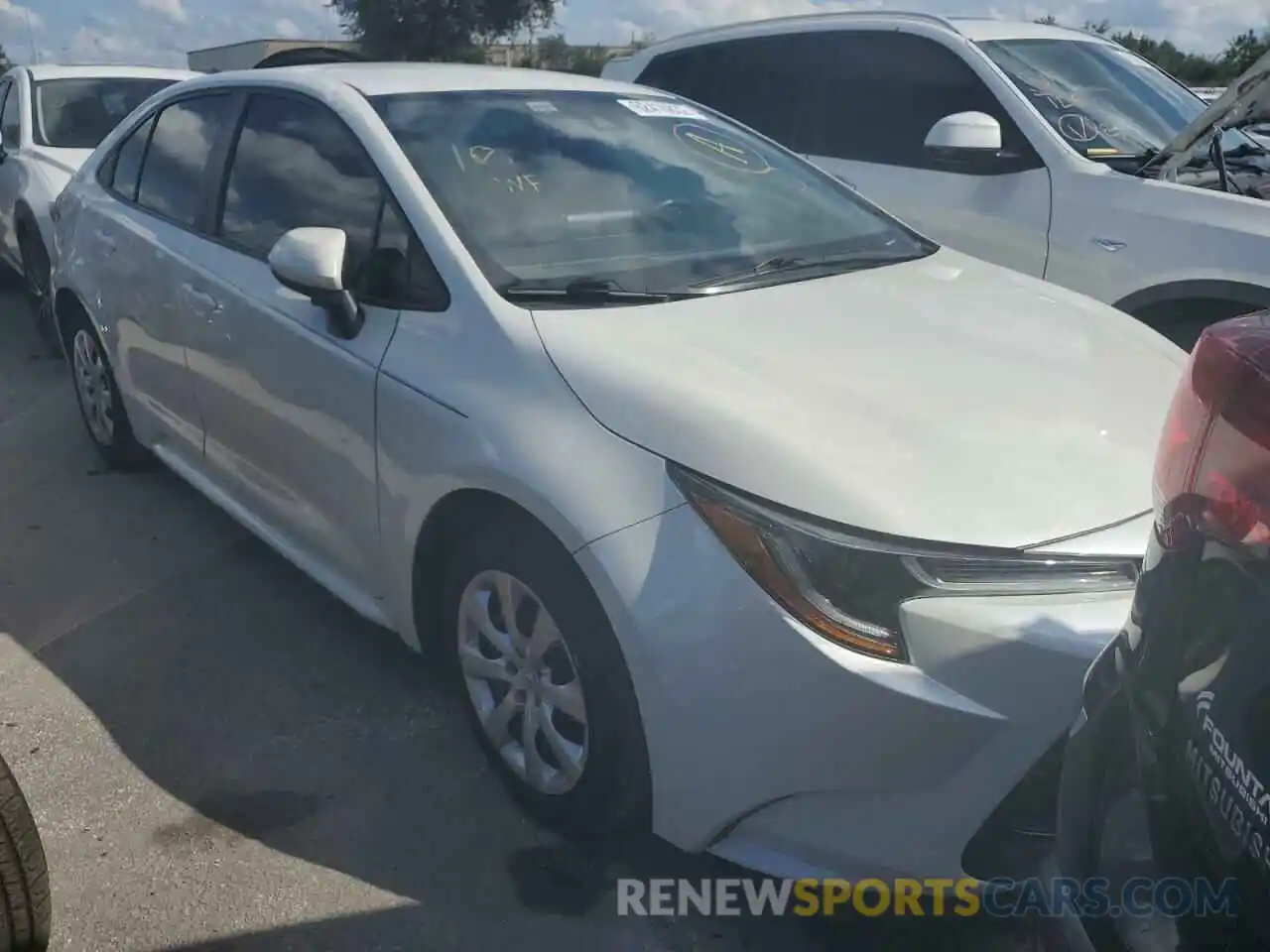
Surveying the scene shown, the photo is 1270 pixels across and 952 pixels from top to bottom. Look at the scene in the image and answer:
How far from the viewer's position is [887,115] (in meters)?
5.52

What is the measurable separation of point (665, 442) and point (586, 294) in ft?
2.10

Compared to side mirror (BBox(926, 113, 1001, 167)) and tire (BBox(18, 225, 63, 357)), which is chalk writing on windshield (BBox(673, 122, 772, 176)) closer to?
side mirror (BBox(926, 113, 1001, 167))

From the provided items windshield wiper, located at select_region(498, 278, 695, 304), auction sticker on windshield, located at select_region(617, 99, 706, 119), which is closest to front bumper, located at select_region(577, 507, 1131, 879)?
windshield wiper, located at select_region(498, 278, 695, 304)

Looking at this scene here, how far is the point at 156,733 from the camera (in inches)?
126

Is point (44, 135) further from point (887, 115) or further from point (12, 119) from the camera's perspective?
point (887, 115)

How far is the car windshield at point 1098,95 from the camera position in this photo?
16.2 ft

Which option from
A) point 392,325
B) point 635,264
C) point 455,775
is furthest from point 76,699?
point 635,264

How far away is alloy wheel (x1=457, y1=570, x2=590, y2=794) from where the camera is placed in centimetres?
254

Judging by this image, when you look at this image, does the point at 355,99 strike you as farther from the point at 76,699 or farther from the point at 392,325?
the point at 76,699

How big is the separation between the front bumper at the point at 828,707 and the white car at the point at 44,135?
5.74 meters

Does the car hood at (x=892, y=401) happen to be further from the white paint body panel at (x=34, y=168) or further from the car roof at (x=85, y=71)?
the car roof at (x=85, y=71)

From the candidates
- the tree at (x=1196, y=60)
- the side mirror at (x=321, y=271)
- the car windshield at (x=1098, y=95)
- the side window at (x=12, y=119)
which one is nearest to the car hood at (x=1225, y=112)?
the car windshield at (x=1098, y=95)

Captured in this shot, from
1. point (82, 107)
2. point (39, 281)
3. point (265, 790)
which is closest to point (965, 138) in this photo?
point (265, 790)

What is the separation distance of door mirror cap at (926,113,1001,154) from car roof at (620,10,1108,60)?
2.33 feet
